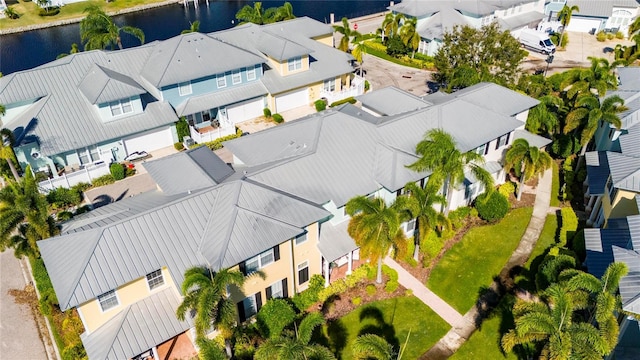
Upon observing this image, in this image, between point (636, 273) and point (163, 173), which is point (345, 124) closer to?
point (163, 173)

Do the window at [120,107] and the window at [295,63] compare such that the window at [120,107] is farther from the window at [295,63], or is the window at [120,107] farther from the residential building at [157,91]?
the window at [295,63]

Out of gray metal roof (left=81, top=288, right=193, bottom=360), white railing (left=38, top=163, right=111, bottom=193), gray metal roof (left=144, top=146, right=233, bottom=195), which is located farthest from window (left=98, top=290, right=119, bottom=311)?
white railing (left=38, top=163, right=111, bottom=193)

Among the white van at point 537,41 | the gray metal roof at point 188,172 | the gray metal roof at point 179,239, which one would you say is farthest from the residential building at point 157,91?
the white van at point 537,41

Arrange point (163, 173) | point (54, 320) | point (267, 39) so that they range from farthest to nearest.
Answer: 1. point (267, 39)
2. point (163, 173)
3. point (54, 320)

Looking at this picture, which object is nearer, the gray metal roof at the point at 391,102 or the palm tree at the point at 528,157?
the palm tree at the point at 528,157

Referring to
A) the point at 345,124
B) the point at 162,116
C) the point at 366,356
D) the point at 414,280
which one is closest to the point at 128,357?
the point at 366,356

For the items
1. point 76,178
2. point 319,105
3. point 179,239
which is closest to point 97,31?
point 76,178

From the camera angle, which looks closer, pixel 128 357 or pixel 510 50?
pixel 128 357
